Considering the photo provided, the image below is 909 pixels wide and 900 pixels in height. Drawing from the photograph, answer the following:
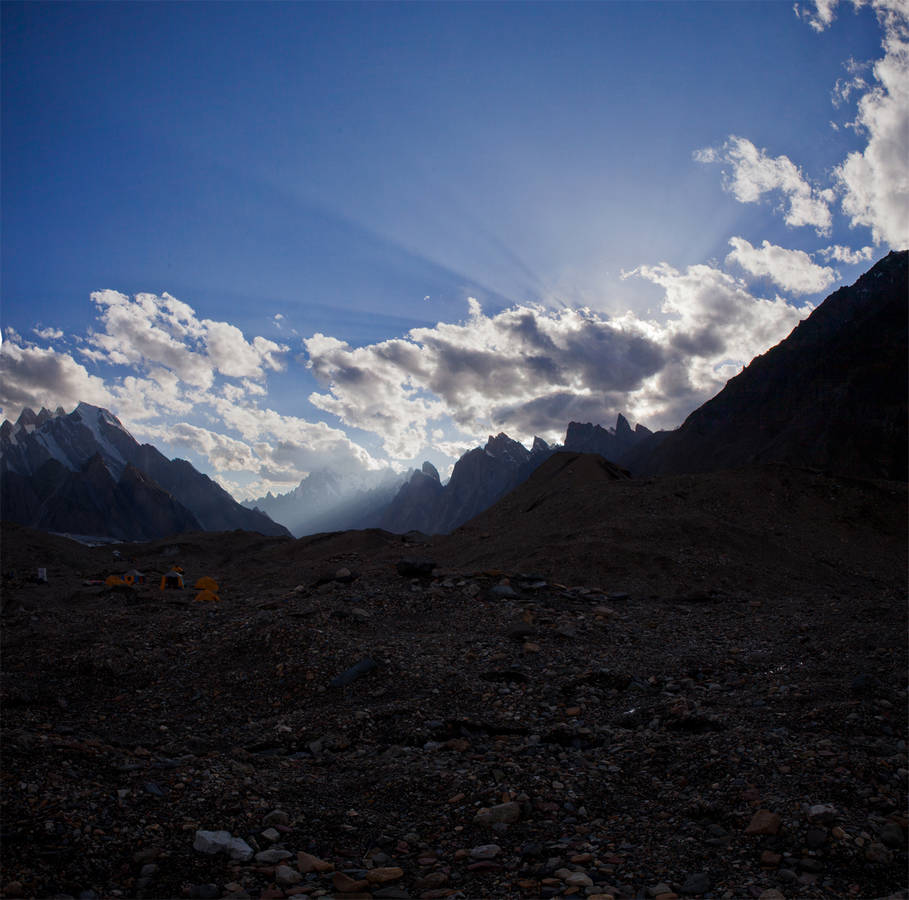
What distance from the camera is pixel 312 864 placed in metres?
4.08

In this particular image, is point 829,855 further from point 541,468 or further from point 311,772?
point 541,468

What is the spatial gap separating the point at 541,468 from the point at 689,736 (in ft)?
140

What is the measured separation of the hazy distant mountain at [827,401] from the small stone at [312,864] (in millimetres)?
74570

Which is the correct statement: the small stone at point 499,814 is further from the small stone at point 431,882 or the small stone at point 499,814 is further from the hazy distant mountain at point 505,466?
the hazy distant mountain at point 505,466

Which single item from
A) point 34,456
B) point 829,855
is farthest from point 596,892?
point 34,456

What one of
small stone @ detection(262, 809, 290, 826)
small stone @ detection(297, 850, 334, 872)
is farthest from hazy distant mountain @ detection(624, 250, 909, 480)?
small stone @ detection(297, 850, 334, 872)

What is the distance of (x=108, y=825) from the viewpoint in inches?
168

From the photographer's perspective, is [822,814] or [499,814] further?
[499,814]

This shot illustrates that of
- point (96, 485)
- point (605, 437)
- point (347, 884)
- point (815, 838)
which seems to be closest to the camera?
point (347, 884)

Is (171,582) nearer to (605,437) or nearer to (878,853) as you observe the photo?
(878,853)

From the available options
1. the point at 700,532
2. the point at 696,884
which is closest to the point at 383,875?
the point at 696,884

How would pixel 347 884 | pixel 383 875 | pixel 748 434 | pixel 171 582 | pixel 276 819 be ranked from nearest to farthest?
1. pixel 347 884
2. pixel 383 875
3. pixel 276 819
4. pixel 171 582
5. pixel 748 434

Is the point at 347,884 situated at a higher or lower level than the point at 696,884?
lower

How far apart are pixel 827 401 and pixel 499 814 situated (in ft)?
303
